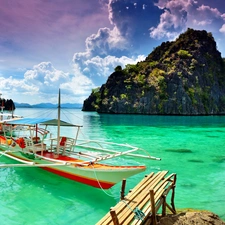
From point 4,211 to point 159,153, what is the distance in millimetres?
14683

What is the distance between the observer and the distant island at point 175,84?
101375 mm

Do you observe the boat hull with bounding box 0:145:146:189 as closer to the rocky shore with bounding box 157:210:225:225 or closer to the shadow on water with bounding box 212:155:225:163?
the rocky shore with bounding box 157:210:225:225

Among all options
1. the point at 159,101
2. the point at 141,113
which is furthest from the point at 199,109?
the point at 141,113

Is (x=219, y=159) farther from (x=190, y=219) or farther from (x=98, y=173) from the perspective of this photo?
(x=190, y=219)

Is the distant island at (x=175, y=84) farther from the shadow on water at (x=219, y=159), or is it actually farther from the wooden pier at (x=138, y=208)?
the wooden pier at (x=138, y=208)

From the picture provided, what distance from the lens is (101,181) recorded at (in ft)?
35.7

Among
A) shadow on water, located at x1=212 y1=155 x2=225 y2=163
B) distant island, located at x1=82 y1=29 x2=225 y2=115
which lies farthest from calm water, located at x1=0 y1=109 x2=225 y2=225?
distant island, located at x1=82 y1=29 x2=225 y2=115

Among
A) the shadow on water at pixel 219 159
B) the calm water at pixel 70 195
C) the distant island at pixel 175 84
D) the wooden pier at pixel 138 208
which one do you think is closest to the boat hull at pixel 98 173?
the calm water at pixel 70 195

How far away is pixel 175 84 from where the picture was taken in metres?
102

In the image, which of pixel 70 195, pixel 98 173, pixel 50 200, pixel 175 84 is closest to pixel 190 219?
pixel 98 173

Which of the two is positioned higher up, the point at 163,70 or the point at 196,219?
the point at 163,70

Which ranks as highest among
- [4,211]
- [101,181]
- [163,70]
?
[163,70]

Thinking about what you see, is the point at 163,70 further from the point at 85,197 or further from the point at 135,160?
the point at 85,197

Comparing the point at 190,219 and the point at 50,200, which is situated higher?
the point at 190,219
